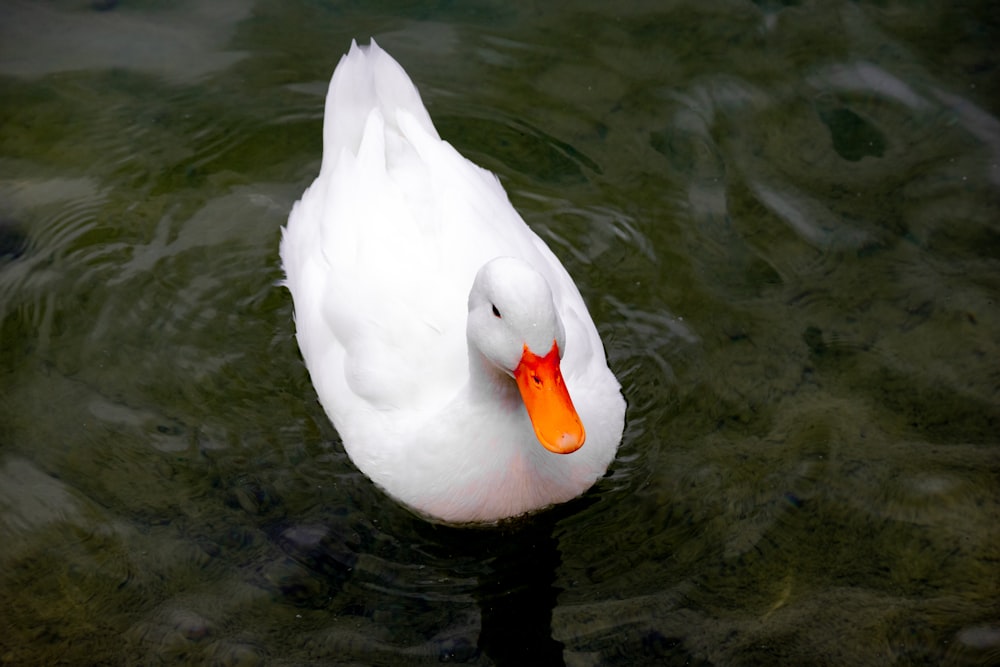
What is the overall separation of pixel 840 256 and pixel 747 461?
4.16 feet

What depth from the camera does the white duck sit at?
10.9ft

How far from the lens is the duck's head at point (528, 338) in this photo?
3189mm

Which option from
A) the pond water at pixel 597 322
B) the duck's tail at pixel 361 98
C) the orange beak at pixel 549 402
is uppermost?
the duck's tail at pixel 361 98

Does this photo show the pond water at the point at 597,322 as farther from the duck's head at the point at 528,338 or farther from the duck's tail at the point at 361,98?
the duck's head at the point at 528,338

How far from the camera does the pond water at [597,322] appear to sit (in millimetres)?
3602

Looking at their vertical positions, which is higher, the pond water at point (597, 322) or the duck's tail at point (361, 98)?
the duck's tail at point (361, 98)

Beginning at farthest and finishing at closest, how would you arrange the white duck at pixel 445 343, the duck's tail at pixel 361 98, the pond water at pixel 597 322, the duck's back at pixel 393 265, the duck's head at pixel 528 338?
the duck's tail at pixel 361 98 → the duck's back at pixel 393 265 → the pond water at pixel 597 322 → the white duck at pixel 445 343 → the duck's head at pixel 528 338

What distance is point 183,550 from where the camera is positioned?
3791 millimetres

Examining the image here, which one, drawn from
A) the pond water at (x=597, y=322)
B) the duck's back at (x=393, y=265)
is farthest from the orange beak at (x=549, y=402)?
the pond water at (x=597, y=322)

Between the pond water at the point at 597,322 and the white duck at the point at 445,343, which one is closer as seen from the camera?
the white duck at the point at 445,343

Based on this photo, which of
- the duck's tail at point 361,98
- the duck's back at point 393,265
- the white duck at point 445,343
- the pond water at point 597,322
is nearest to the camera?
the white duck at point 445,343

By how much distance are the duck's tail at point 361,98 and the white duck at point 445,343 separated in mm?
248

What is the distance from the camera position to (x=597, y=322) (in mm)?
4559

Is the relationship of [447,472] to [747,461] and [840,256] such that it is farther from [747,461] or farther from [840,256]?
[840,256]
